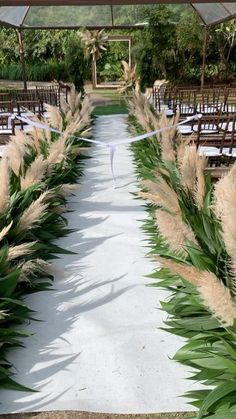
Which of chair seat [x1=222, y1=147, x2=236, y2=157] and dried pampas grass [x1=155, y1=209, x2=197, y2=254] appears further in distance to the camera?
chair seat [x1=222, y1=147, x2=236, y2=157]

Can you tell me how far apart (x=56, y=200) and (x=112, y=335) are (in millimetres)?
2072

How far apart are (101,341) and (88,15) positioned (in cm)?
1321

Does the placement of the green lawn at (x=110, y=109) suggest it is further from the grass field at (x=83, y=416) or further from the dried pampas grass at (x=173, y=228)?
the grass field at (x=83, y=416)

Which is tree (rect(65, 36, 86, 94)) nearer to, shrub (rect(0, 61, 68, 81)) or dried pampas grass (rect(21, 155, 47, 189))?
shrub (rect(0, 61, 68, 81))

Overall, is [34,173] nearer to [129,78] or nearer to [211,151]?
[211,151]

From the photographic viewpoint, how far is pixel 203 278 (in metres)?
1.44

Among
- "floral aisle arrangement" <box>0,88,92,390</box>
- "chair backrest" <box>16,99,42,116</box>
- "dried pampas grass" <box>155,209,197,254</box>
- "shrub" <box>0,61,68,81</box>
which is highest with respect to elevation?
"shrub" <box>0,61,68,81</box>

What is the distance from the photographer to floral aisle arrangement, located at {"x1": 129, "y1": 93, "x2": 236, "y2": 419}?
1.52m

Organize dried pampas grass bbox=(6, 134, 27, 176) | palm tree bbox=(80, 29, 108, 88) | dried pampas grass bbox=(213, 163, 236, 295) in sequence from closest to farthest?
dried pampas grass bbox=(213, 163, 236, 295) < dried pampas grass bbox=(6, 134, 27, 176) < palm tree bbox=(80, 29, 108, 88)

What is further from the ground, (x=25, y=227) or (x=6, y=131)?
(x=6, y=131)

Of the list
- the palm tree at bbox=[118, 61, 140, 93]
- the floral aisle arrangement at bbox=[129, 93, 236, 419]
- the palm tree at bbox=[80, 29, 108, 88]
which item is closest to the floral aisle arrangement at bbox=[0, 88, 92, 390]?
the floral aisle arrangement at bbox=[129, 93, 236, 419]

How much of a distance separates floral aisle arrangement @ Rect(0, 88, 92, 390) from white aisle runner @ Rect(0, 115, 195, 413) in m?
0.09

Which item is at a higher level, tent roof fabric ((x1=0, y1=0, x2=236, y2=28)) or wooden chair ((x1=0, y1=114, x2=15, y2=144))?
tent roof fabric ((x1=0, y1=0, x2=236, y2=28))

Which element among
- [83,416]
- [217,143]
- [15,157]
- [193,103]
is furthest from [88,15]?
[83,416]
